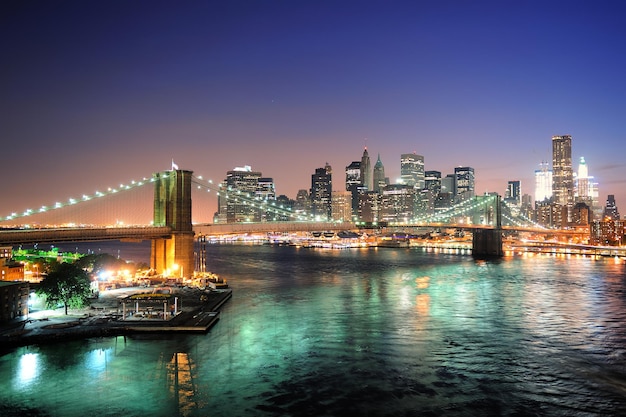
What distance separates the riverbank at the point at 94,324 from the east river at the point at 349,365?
1.03 metres

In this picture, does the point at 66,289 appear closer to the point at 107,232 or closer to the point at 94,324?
the point at 94,324

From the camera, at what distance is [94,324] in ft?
100

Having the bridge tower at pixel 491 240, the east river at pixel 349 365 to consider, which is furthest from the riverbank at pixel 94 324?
the bridge tower at pixel 491 240

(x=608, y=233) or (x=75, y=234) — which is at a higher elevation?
(x=75, y=234)

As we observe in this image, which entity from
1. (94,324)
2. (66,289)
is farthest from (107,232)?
(94,324)

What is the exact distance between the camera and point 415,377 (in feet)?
76.2

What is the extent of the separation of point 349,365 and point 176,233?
103 feet

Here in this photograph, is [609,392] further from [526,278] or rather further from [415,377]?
[526,278]

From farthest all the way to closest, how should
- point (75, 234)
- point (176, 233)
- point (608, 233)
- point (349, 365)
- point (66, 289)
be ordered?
point (608, 233)
point (176, 233)
point (75, 234)
point (66, 289)
point (349, 365)

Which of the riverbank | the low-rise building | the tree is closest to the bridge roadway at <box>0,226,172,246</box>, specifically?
the riverbank

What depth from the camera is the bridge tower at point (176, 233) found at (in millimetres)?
52000

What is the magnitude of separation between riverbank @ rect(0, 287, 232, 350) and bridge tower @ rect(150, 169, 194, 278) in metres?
13.7

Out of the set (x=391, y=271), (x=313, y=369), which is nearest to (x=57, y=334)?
(x=313, y=369)

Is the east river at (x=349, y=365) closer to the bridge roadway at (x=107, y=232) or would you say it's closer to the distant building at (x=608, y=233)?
the bridge roadway at (x=107, y=232)
